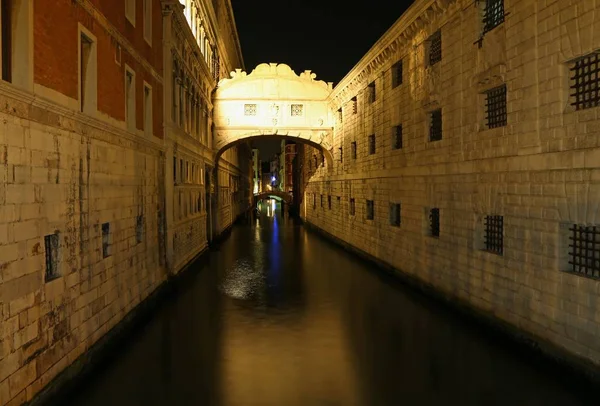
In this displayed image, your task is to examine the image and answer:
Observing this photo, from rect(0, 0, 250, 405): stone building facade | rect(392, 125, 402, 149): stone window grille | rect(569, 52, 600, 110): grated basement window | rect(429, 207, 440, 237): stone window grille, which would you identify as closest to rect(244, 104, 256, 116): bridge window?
rect(392, 125, 402, 149): stone window grille

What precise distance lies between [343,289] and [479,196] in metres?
6.39

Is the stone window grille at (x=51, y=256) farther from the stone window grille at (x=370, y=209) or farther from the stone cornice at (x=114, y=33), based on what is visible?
the stone window grille at (x=370, y=209)

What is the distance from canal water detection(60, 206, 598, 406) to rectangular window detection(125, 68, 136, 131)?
484 centimetres

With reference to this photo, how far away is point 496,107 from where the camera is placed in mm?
11469

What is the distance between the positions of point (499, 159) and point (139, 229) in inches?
342

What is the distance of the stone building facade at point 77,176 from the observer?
6637mm

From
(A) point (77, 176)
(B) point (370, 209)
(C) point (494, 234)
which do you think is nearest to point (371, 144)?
(B) point (370, 209)

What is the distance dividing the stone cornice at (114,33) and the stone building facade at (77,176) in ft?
0.11

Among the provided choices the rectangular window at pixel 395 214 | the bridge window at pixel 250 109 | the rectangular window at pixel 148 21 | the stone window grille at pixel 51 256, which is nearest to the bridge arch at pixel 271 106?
the bridge window at pixel 250 109

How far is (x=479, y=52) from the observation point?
476 inches

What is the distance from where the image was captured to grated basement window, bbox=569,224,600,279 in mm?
8250

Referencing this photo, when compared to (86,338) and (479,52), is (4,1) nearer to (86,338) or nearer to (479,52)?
(86,338)

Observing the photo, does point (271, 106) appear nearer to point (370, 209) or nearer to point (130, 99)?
point (370, 209)

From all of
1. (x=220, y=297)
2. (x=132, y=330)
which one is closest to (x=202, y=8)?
(x=220, y=297)
